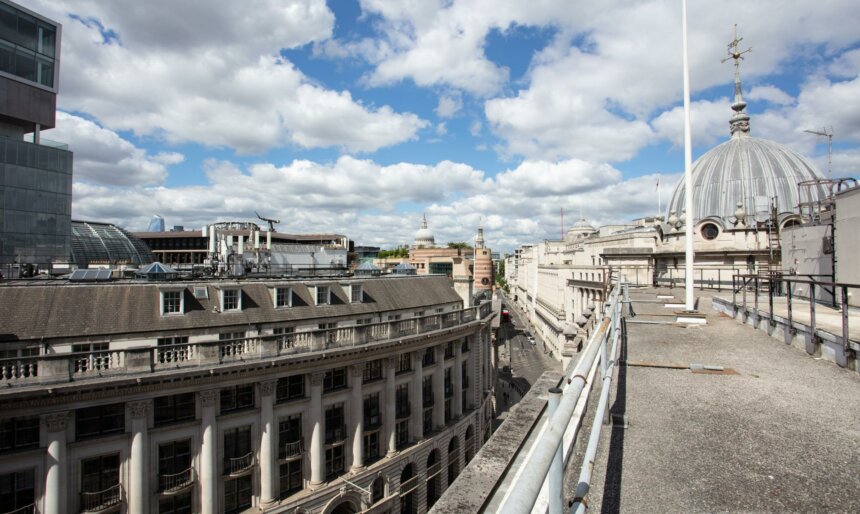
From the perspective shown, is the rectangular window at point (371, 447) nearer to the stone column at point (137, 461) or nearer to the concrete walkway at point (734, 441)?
the stone column at point (137, 461)

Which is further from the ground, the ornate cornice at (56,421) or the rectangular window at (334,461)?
the ornate cornice at (56,421)

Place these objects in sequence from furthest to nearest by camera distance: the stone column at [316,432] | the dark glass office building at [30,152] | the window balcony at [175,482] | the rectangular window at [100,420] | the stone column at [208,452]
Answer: the dark glass office building at [30,152], the stone column at [316,432], the stone column at [208,452], the window balcony at [175,482], the rectangular window at [100,420]

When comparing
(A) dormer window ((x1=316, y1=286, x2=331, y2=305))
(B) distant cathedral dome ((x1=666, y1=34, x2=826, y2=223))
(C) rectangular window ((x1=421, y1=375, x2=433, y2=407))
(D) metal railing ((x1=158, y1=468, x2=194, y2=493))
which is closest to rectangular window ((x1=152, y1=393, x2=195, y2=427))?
(D) metal railing ((x1=158, y1=468, x2=194, y2=493))

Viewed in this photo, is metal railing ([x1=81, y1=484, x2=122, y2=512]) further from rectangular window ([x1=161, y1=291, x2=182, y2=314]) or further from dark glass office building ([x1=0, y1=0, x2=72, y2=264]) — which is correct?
dark glass office building ([x1=0, y1=0, x2=72, y2=264])

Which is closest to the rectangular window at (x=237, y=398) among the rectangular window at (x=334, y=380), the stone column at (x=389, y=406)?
the rectangular window at (x=334, y=380)

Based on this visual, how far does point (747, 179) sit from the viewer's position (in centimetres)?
5116

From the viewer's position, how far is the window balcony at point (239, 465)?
2114 centimetres

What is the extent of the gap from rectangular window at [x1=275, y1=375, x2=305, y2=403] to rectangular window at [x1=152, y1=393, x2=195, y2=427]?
13.3 feet

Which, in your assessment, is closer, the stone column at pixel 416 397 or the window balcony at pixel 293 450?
the window balcony at pixel 293 450

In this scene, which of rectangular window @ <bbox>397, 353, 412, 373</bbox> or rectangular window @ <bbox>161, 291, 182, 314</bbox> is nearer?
rectangular window @ <bbox>161, 291, 182, 314</bbox>

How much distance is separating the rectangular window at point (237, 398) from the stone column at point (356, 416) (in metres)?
5.76

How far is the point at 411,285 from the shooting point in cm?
3522

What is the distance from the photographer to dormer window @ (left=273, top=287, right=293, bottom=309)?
2523 centimetres

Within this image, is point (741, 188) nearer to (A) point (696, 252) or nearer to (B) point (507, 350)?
(A) point (696, 252)
